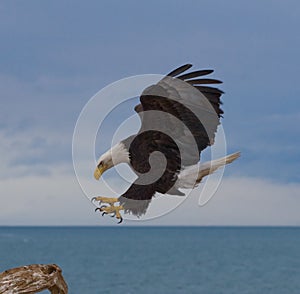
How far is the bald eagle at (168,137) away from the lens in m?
10.8

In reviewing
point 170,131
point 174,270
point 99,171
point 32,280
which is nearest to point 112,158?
point 99,171

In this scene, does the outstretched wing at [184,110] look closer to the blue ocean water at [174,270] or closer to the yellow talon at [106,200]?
the yellow talon at [106,200]

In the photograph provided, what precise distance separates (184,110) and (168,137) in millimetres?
522

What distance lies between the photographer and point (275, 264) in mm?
89438

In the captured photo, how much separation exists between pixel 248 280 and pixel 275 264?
20073 mm

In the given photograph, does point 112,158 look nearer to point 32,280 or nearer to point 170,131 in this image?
point 170,131

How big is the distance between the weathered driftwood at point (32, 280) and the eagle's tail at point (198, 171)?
10.9 ft

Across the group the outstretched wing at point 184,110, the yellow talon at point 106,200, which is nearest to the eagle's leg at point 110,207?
the yellow talon at point 106,200

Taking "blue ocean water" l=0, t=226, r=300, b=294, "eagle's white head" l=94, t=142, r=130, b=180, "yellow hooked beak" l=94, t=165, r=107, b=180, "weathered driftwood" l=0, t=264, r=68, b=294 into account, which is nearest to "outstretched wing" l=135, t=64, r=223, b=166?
"eagle's white head" l=94, t=142, r=130, b=180

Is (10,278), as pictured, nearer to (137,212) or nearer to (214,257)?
(137,212)

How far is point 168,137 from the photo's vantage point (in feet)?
36.5

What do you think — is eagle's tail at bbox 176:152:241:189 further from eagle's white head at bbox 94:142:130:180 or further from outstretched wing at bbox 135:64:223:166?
eagle's white head at bbox 94:142:130:180

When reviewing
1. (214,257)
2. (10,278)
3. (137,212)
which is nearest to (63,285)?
(10,278)

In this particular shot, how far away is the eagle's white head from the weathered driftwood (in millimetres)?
2465
